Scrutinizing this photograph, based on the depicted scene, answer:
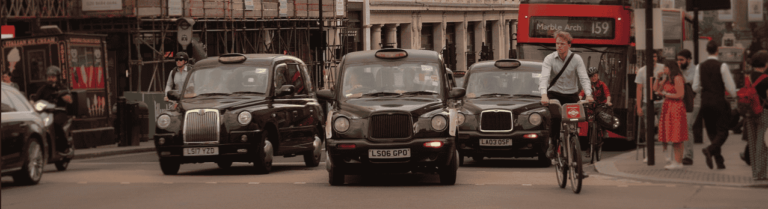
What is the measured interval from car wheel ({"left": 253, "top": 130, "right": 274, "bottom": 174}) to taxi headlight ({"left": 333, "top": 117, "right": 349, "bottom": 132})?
2603 millimetres

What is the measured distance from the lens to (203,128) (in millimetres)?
14594

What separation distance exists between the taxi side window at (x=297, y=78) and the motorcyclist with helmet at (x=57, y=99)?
338 cm

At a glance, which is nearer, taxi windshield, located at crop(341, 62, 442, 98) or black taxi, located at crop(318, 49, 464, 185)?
black taxi, located at crop(318, 49, 464, 185)

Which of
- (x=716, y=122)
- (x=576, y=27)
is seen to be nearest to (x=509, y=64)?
(x=716, y=122)

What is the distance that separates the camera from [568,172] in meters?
12.0

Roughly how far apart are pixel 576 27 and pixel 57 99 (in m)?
10.8

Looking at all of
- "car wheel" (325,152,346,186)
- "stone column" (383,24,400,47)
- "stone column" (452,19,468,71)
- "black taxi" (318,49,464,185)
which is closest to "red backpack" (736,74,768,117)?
"black taxi" (318,49,464,185)

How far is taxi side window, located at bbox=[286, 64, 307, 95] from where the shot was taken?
16.6m

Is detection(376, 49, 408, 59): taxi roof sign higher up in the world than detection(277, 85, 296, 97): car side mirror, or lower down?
higher up

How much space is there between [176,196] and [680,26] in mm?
21464

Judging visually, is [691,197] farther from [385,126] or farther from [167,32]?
[167,32]

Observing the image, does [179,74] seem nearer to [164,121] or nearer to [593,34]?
[164,121]

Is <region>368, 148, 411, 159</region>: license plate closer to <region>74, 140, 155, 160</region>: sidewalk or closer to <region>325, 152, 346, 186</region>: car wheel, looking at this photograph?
<region>325, 152, 346, 186</region>: car wheel

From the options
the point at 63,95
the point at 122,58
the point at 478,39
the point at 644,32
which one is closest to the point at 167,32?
the point at 122,58
